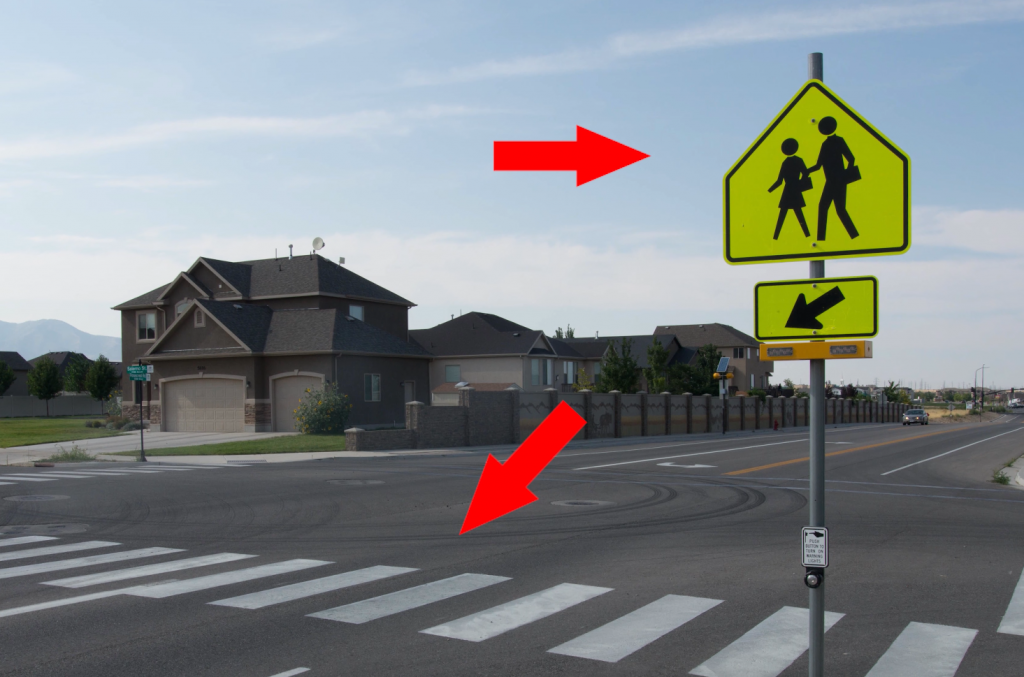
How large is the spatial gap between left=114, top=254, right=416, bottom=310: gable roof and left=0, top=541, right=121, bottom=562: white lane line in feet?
110

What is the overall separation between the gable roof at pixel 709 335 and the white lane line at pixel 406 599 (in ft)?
253

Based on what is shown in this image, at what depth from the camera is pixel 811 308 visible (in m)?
3.74

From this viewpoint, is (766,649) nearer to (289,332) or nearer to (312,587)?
(312,587)

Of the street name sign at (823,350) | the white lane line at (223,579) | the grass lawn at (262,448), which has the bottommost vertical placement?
the grass lawn at (262,448)

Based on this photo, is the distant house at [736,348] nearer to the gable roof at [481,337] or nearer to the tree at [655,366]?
the tree at [655,366]

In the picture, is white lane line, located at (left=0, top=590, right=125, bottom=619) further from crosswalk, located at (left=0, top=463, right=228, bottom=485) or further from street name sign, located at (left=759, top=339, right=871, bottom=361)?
crosswalk, located at (left=0, top=463, right=228, bottom=485)

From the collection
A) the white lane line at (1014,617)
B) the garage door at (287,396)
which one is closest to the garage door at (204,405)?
the garage door at (287,396)

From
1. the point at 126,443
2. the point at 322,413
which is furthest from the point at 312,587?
the point at 126,443

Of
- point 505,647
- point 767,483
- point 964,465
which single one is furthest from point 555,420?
point 505,647

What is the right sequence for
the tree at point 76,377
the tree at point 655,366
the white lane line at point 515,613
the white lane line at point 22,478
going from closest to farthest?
1. the white lane line at point 515,613
2. the white lane line at point 22,478
3. the tree at point 655,366
4. the tree at point 76,377

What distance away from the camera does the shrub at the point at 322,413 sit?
35.5 m

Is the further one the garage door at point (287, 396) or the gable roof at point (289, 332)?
the gable roof at point (289, 332)

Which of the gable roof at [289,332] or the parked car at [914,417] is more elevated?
the gable roof at [289,332]

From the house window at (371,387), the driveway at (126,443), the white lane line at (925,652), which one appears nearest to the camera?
the white lane line at (925,652)
